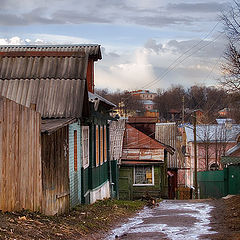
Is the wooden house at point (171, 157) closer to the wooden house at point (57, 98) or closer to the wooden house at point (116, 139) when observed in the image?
the wooden house at point (116, 139)

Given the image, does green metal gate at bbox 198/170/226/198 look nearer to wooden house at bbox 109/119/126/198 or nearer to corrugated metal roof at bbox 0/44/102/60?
wooden house at bbox 109/119/126/198

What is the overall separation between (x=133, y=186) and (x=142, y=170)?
112cm

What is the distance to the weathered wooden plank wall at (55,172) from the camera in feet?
37.7

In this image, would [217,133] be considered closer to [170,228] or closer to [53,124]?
[170,228]

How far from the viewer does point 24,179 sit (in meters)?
10.4

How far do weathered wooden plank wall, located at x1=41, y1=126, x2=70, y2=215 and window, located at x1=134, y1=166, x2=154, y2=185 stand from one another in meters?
17.3

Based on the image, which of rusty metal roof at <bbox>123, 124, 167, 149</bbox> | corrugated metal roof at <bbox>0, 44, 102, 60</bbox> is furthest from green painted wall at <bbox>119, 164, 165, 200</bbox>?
A: corrugated metal roof at <bbox>0, 44, 102, 60</bbox>

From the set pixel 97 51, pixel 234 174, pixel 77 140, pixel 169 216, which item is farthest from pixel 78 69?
pixel 234 174

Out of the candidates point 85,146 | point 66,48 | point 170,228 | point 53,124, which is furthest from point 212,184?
point 53,124

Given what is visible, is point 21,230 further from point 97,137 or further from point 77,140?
point 97,137

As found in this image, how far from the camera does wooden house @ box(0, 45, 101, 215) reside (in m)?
12.5

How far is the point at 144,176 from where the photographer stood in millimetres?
30953

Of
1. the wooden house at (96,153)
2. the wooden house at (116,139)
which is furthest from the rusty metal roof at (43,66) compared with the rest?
the wooden house at (116,139)

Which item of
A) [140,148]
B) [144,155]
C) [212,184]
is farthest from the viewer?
[140,148]
